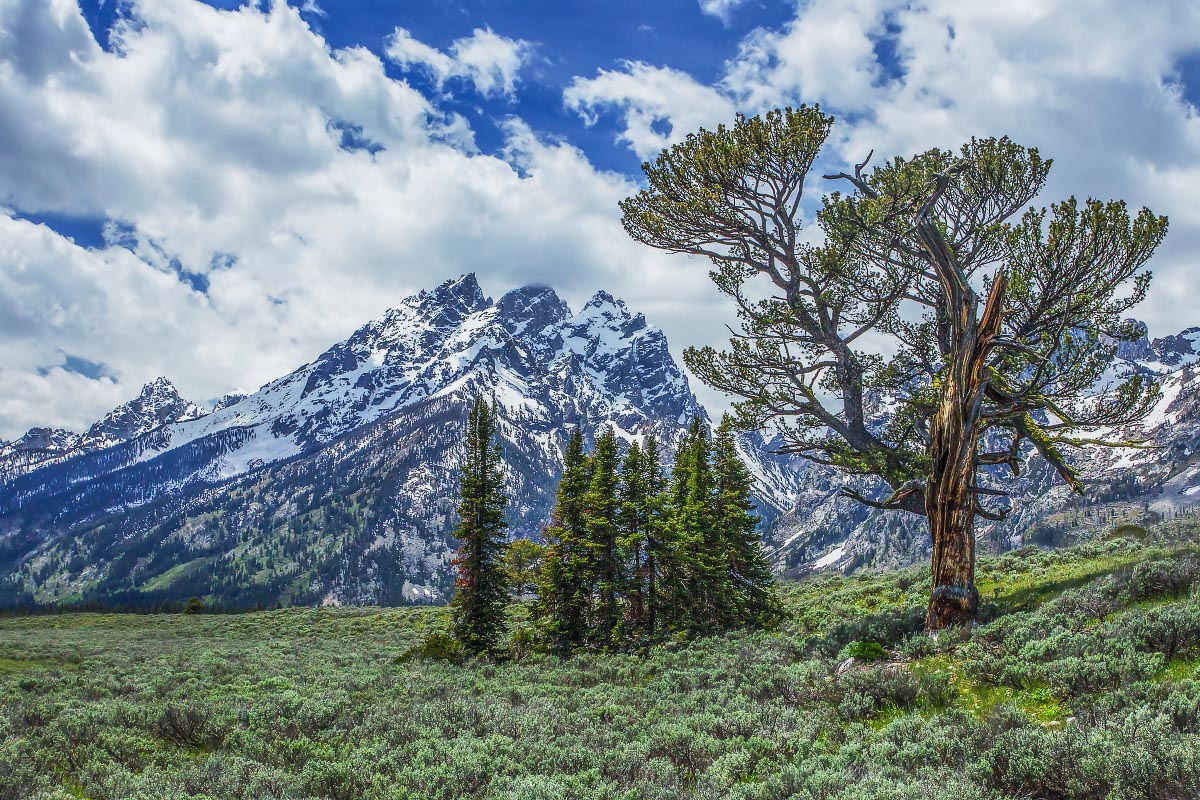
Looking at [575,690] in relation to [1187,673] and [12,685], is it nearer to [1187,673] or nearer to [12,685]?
[1187,673]

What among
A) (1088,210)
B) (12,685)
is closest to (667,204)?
(1088,210)

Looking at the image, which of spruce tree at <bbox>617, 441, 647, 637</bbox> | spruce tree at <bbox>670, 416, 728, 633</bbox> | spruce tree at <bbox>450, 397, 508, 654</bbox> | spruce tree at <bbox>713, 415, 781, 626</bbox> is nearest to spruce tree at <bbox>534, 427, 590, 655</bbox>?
spruce tree at <bbox>617, 441, 647, 637</bbox>

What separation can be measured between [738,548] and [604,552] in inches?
250

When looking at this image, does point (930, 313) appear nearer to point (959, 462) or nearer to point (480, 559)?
point (959, 462)

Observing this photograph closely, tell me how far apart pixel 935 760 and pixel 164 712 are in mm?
13125

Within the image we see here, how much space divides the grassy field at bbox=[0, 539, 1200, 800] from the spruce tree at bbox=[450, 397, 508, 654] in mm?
15056

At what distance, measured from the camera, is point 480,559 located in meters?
33.3

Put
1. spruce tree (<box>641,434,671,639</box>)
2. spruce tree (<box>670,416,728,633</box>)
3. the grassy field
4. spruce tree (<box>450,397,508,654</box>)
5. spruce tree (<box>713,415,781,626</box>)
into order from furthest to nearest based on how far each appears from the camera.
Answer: spruce tree (<box>450,397,508,654</box>) < spruce tree (<box>641,434,671,639</box>) < spruce tree (<box>713,415,781,626</box>) < spruce tree (<box>670,416,728,633</box>) < the grassy field

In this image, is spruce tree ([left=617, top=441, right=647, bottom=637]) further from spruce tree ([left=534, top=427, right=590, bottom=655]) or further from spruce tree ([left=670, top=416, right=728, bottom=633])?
spruce tree ([left=534, top=427, right=590, bottom=655])

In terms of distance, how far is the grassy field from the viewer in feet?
22.0

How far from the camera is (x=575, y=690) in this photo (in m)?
16.6

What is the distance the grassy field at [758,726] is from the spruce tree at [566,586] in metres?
12.2

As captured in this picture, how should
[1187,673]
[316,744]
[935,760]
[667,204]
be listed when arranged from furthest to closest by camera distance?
[667,204]
[316,744]
[1187,673]
[935,760]

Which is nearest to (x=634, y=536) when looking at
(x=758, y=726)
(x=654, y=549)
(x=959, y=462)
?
(x=654, y=549)
